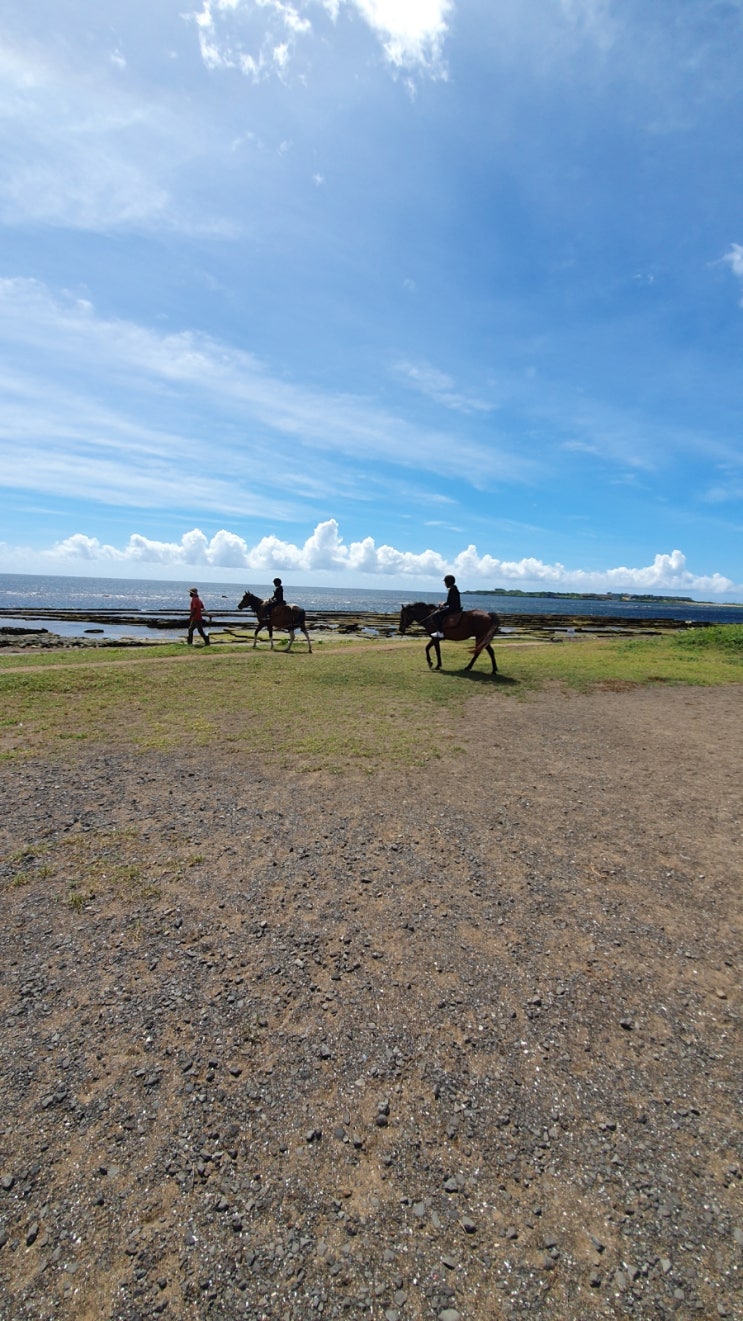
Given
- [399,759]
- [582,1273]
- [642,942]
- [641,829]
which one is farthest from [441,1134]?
[399,759]

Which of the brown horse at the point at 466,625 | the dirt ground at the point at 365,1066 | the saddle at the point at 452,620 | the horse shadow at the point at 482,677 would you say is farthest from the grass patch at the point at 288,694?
the dirt ground at the point at 365,1066

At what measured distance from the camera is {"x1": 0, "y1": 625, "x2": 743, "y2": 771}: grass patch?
35.9ft

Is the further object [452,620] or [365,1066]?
[452,620]

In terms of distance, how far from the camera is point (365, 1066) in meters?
3.93

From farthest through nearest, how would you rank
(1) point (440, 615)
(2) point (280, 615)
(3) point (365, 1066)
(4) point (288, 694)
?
1. (2) point (280, 615)
2. (1) point (440, 615)
3. (4) point (288, 694)
4. (3) point (365, 1066)

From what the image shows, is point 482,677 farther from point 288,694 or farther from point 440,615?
point 288,694

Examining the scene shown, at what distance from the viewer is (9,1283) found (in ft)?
8.76

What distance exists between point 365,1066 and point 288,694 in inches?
476

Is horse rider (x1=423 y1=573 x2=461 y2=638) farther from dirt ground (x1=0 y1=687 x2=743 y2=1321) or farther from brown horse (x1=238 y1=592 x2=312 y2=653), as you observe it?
dirt ground (x1=0 y1=687 x2=743 y2=1321)

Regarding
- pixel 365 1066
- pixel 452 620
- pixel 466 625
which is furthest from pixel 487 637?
pixel 365 1066

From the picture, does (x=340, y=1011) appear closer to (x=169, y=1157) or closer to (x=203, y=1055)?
(x=203, y=1055)

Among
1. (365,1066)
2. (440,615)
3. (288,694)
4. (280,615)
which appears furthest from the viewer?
(280,615)

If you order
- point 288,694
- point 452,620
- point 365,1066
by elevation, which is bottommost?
point 365,1066

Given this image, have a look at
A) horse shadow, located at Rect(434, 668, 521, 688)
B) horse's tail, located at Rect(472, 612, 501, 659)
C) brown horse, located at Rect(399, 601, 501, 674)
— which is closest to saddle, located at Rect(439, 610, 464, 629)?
brown horse, located at Rect(399, 601, 501, 674)
